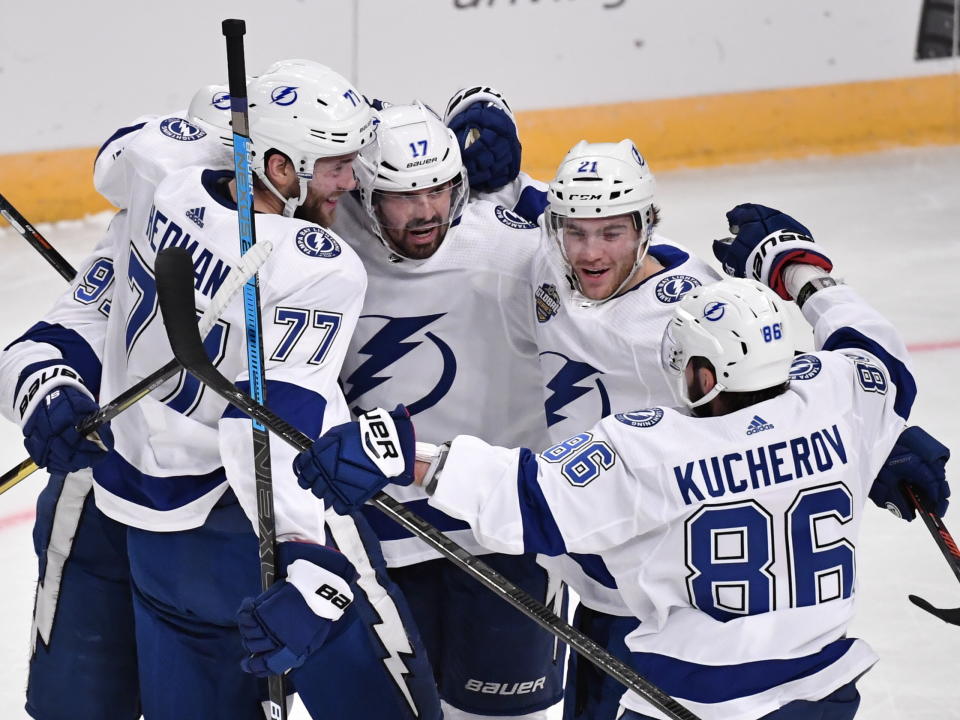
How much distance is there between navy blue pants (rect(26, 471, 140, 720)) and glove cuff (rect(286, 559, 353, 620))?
0.62m

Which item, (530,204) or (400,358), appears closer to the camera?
(400,358)

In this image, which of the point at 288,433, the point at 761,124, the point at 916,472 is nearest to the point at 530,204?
the point at 916,472

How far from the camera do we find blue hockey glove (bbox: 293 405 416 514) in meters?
1.84

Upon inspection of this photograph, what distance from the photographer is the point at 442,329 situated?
2.53 m

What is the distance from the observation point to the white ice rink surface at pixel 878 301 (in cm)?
311

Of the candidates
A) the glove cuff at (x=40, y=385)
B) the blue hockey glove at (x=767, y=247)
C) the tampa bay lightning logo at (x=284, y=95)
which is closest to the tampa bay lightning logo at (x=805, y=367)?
the blue hockey glove at (x=767, y=247)

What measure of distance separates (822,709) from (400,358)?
965 millimetres

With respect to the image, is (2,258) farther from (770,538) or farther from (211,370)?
(770,538)

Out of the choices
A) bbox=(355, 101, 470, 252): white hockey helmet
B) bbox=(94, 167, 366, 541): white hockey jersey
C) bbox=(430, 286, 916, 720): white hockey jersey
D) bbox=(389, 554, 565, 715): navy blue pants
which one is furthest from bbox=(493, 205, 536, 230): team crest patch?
bbox=(430, 286, 916, 720): white hockey jersey

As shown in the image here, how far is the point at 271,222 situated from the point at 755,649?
0.95 metres

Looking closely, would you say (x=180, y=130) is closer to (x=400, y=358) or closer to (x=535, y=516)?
(x=400, y=358)

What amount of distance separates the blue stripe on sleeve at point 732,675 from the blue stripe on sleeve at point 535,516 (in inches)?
10.2

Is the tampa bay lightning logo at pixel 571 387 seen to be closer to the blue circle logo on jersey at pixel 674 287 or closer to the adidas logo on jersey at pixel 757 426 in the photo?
the blue circle logo on jersey at pixel 674 287

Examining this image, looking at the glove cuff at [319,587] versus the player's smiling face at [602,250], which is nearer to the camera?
the glove cuff at [319,587]
